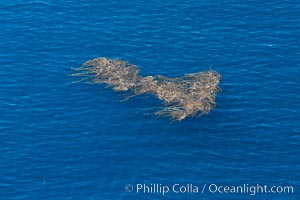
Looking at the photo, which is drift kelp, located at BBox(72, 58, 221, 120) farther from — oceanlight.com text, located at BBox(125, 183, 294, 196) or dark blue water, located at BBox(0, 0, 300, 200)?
oceanlight.com text, located at BBox(125, 183, 294, 196)

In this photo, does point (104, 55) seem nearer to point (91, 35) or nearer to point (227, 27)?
point (91, 35)

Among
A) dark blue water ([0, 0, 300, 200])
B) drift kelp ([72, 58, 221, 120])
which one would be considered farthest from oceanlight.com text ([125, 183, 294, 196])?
drift kelp ([72, 58, 221, 120])

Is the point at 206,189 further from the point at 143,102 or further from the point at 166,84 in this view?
the point at 166,84

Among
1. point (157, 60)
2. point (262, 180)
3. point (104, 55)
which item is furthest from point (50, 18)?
point (262, 180)

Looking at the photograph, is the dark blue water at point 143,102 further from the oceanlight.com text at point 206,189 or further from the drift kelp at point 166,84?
the drift kelp at point 166,84

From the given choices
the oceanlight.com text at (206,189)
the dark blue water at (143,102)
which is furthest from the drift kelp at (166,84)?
the oceanlight.com text at (206,189)

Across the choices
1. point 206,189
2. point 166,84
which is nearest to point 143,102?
point 166,84
